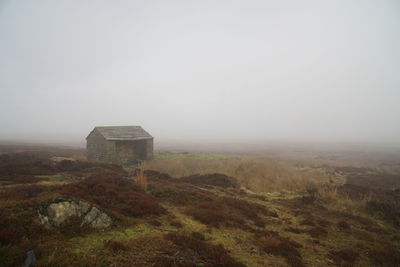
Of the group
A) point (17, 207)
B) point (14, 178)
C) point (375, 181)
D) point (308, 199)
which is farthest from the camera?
point (375, 181)

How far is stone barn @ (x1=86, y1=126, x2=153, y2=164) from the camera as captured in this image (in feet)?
79.2

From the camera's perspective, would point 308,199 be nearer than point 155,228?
No

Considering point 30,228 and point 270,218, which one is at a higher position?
point 30,228

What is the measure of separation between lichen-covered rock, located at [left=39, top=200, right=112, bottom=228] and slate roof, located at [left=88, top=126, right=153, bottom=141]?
58.5 ft

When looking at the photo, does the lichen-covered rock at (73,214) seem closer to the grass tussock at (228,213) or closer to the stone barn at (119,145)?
the grass tussock at (228,213)

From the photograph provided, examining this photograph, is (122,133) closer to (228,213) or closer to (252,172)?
(252,172)

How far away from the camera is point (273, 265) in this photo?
5.92 m

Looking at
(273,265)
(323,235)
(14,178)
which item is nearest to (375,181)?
(323,235)

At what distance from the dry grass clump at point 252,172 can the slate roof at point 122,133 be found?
482 cm

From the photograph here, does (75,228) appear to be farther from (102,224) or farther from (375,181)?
(375,181)

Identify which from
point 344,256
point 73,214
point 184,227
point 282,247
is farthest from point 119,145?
point 344,256

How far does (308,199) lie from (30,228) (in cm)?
1535

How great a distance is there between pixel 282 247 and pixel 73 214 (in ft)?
23.6

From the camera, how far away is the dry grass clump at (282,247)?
6.25 metres
